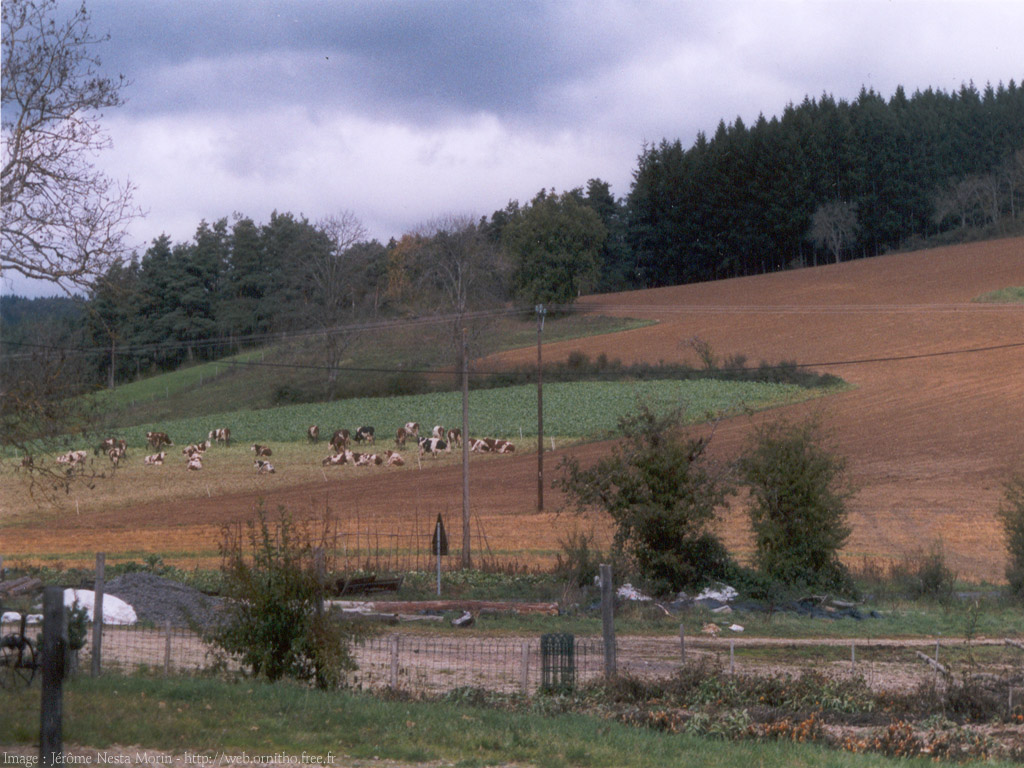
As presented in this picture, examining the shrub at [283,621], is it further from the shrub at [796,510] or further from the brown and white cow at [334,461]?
the brown and white cow at [334,461]

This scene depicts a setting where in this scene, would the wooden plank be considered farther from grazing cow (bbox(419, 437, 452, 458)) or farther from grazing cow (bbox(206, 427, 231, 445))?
grazing cow (bbox(206, 427, 231, 445))

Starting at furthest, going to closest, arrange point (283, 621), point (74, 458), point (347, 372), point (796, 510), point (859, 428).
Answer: point (347, 372), point (859, 428), point (74, 458), point (796, 510), point (283, 621)

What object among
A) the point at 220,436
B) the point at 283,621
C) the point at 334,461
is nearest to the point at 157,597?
the point at 283,621

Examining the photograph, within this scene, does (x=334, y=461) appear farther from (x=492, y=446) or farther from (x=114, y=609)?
(x=114, y=609)

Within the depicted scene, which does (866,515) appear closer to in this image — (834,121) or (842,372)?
(842,372)

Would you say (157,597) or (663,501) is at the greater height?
(663,501)

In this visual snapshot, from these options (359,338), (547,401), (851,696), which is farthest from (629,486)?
(359,338)

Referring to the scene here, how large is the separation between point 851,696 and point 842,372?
57.4 m

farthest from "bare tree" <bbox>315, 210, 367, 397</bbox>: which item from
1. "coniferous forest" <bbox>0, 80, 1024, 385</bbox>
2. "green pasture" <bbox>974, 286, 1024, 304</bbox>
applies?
"green pasture" <bbox>974, 286, 1024, 304</bbox>

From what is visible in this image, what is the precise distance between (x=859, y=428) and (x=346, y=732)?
49.6 metres

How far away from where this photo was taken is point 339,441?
57750 mm

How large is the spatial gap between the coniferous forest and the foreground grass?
7771 centimetres

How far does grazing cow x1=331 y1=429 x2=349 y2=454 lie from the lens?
5713 centimetres

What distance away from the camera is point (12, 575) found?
81.0ft
